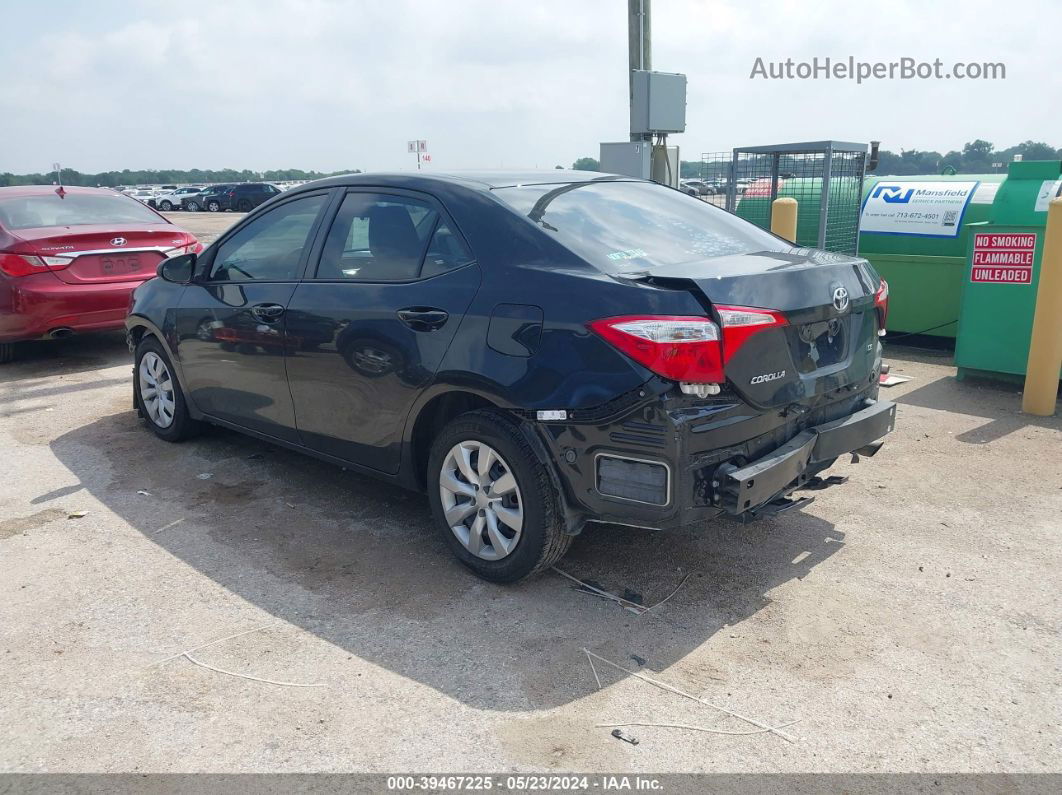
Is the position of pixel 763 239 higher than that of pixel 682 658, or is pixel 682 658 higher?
pixel 763 239

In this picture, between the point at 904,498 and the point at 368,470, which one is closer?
the point at 368,470

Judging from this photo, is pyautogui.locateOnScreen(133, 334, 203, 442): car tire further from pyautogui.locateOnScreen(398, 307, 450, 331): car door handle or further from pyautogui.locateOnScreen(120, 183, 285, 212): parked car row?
pyautogui.locateOnScreen(120, 183, 285, 212): parked car row

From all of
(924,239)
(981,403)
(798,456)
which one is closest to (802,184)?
(924,239)

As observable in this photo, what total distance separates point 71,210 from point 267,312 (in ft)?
16.4

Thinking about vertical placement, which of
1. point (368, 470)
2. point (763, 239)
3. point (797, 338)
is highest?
point (763, 239)

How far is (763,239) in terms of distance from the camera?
4254 mm

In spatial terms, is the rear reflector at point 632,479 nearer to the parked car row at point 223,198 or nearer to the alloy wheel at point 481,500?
the alloy wheel at point 481,500

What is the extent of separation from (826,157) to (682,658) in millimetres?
5927

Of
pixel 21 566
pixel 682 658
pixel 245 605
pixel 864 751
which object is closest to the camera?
pixel 864 751

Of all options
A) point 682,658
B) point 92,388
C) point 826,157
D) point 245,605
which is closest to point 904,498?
point 682,658

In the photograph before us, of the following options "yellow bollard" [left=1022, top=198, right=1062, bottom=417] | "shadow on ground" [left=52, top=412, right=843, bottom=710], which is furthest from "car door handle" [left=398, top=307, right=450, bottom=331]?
"yellow bollard" [left=1022, top=198, right=1062, bottom=417]

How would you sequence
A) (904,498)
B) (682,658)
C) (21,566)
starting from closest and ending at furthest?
(682,658) → (21,566) → (904,498)

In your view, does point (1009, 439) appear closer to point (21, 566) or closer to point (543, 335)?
point (543, 335)

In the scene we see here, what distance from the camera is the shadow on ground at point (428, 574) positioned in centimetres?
326
